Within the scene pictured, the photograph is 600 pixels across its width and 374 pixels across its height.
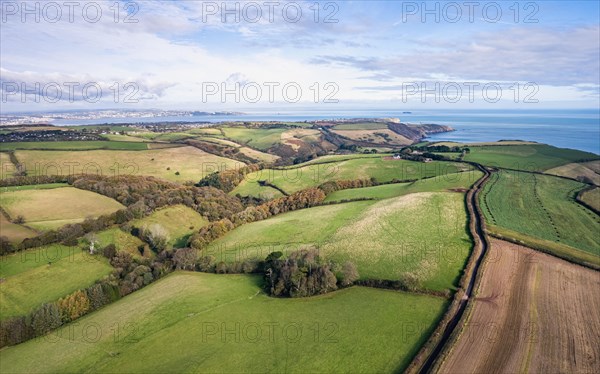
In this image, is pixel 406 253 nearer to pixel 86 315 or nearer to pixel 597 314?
pixel 597 314

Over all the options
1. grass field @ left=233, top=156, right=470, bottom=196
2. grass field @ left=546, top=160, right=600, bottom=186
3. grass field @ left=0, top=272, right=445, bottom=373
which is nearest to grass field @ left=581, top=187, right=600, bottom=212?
grass field @ left=546, top=160, right=600, bottom=186

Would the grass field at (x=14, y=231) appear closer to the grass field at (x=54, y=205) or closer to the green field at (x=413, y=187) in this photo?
the grass field at (x=54, y=205)

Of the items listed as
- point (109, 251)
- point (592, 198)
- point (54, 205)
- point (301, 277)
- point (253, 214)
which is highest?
point (592, 198)

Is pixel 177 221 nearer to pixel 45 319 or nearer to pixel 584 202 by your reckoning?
pixel 45 319

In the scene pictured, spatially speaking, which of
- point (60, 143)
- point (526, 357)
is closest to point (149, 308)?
point (526, 357)

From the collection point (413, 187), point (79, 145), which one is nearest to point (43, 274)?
point (413, 187)

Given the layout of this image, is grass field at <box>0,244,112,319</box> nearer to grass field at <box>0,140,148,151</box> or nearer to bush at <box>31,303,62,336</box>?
bush at <box>31,303,62,336</box>
